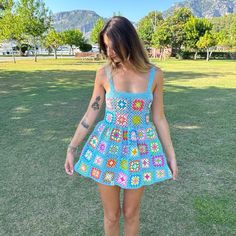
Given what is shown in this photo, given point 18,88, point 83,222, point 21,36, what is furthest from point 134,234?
point 21,36

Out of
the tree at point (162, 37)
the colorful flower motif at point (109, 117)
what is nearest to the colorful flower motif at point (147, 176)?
the colorful flower motif at point (109, 117)

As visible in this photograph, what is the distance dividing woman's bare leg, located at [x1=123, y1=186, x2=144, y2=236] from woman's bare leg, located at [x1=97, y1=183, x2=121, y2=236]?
0.06 meters

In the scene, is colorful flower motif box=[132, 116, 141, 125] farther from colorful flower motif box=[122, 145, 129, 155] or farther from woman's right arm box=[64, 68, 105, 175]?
woman's right arm box=[64, 68, 105, 175]

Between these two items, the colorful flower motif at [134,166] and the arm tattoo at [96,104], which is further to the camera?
the arm tattoo at [96,104]

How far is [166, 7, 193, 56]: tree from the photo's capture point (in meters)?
52.4

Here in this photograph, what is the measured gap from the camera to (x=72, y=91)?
11719mm

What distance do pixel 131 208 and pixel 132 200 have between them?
0.30ft

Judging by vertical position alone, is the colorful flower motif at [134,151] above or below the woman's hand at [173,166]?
above

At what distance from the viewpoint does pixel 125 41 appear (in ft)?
6.24

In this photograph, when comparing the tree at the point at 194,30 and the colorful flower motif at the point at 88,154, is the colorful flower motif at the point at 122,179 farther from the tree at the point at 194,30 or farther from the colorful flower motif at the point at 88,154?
the tree at the point at 194,30

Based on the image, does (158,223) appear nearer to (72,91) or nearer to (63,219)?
(63,219)

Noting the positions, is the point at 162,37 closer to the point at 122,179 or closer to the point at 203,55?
the point at 203,55

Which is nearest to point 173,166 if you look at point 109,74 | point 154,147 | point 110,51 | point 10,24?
point 154,147

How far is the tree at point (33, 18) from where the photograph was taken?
31737 millimetres
